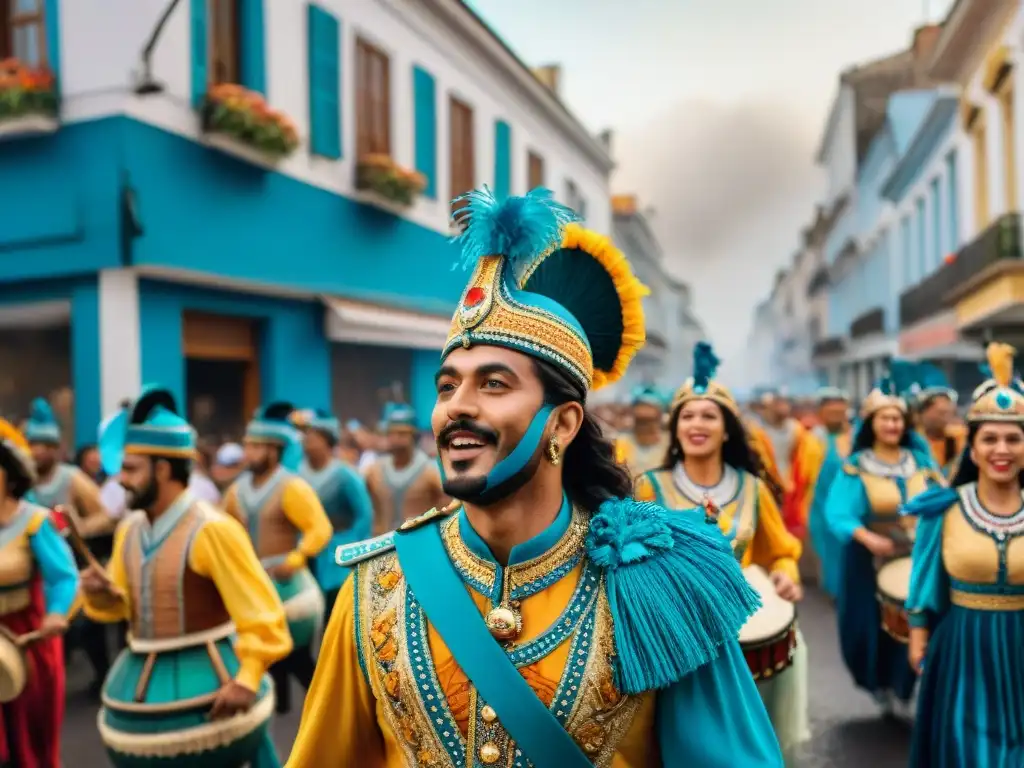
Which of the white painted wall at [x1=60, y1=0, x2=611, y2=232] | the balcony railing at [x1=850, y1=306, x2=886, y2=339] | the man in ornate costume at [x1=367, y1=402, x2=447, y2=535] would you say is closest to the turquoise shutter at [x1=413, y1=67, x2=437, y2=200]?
the white painted wall at [x1=60, y1=0, x2=611, y2=232]

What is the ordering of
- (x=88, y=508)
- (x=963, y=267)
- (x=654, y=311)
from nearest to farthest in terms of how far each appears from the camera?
(x=88, y=508) < (x=963, y=267) < (x=654, y=311)

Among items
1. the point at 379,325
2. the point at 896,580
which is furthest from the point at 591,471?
the point at 379,325

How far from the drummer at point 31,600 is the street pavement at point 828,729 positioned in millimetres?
1237

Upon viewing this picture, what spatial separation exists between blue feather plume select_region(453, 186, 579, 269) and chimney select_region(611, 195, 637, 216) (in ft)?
129

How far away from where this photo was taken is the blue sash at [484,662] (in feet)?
6.36

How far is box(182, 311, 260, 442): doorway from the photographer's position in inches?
445

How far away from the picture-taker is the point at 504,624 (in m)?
2.05

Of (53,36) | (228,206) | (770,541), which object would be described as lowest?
(770,541)

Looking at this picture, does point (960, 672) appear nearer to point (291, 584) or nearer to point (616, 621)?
point (616, 621)

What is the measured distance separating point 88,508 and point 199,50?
18.4ft

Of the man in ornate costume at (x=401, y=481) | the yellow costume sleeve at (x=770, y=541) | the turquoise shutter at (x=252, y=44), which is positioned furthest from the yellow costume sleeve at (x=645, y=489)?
the turquoise shutter at (x=252, y=44)

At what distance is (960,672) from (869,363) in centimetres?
3203

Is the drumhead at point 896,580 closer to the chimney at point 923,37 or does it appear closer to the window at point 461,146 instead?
the window at point 461,146

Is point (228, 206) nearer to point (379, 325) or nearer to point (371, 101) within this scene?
point (379, 325)
